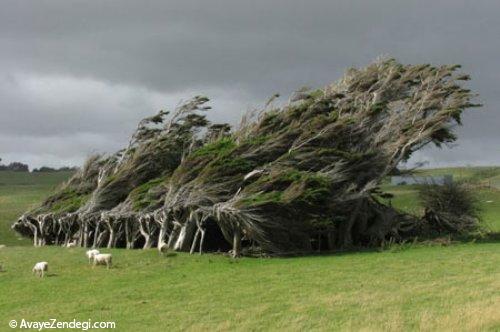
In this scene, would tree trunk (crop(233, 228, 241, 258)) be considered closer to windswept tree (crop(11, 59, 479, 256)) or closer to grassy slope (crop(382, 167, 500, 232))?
windswept tree (crop(11, 59, 479, 256))

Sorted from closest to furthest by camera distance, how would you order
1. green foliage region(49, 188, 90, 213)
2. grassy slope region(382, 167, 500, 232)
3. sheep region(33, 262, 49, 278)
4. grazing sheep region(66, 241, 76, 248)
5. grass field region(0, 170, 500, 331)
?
grass field region(0, 170, 500, 331), sheep region(33, 262, 49, 278), grazing sheep region(66, 241, 76, 248), green foliage region(49, 188, 90, 213), grassy slope region(382, 167, 500, 232)

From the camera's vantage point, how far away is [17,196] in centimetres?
7656

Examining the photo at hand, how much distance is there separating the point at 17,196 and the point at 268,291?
209 ft

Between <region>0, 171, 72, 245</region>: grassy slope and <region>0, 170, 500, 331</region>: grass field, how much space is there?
1941 centimetres

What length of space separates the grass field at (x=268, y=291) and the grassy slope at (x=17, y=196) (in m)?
19.4

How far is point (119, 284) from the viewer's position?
21.1m

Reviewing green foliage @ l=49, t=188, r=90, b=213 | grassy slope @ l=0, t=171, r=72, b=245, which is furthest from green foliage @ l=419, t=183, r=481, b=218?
grassy slope @ l=0, t=171, r=72, b=245

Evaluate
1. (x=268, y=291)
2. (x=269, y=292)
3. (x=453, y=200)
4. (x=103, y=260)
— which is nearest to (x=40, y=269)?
(x=103, y=260)

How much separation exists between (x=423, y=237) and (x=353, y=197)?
17.7 ft

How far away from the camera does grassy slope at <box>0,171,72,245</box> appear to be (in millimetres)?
48022

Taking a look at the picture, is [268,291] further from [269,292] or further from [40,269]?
[40,269]

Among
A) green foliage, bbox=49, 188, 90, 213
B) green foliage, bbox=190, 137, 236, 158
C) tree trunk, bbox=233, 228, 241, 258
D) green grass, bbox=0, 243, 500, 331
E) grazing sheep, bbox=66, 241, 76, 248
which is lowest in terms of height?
green grass, bbox=0, 243, 500, 331

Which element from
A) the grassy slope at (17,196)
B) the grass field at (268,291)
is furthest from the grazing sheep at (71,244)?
the grassy slope at (17,196)

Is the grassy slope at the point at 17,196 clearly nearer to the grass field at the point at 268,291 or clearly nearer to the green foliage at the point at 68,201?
the green foliage at the point at 68,201
